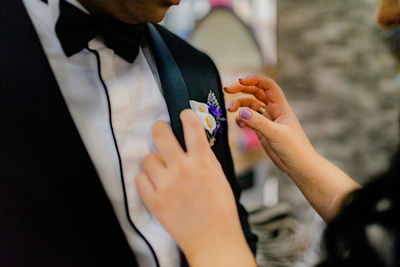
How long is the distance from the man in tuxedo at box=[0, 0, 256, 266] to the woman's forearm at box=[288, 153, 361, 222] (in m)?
0.40

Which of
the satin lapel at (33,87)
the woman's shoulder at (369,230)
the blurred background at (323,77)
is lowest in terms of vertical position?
the blurred background at (323,77)

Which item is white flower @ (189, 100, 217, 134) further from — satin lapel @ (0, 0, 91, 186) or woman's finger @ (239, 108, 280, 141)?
satin lapel @ (0, 0, 91, 186)

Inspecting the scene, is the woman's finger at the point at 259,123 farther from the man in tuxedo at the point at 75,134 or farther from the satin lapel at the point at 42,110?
the satin lapel at the point at 42,110

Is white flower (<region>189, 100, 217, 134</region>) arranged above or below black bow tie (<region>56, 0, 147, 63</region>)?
below

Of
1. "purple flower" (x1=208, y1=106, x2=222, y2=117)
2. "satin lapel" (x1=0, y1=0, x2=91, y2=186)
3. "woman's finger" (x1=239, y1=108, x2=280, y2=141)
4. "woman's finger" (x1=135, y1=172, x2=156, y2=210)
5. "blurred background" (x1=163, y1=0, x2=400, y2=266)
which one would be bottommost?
"blurred background" (x1=163, y1=0, x2=400, y2=266)

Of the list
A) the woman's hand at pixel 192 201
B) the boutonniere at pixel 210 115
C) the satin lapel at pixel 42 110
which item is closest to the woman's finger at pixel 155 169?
the woman's hand at pixel 192 201

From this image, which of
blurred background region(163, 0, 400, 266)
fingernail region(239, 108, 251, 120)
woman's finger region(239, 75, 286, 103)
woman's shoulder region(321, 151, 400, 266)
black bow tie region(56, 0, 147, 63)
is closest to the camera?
woman's shoulder region(321, 151, 400, 266)

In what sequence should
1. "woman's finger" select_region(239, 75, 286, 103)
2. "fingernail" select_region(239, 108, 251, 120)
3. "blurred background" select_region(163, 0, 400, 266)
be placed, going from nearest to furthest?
"fingernail" select_region(239, 108, 251, 120), "woman's finger" select_region(239, 75, 286, 103), "blurred background" select_region(163, 0, 400, 266)

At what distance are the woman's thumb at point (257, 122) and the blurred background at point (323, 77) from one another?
3.03 feet

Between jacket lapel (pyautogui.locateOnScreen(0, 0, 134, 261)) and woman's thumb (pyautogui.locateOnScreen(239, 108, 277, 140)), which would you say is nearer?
jacket lapel (pyautogui.locateOnScreen(0, 0, 134, 261))

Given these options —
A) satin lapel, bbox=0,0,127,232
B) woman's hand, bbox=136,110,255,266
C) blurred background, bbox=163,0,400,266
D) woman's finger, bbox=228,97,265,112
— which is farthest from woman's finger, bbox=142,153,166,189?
blurred background, bbox=163,0,400,266

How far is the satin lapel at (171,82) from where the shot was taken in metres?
0.74

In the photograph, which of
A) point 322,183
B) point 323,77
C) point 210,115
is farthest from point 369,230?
point 323,77

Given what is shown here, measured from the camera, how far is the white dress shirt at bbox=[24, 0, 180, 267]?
0.66 m
